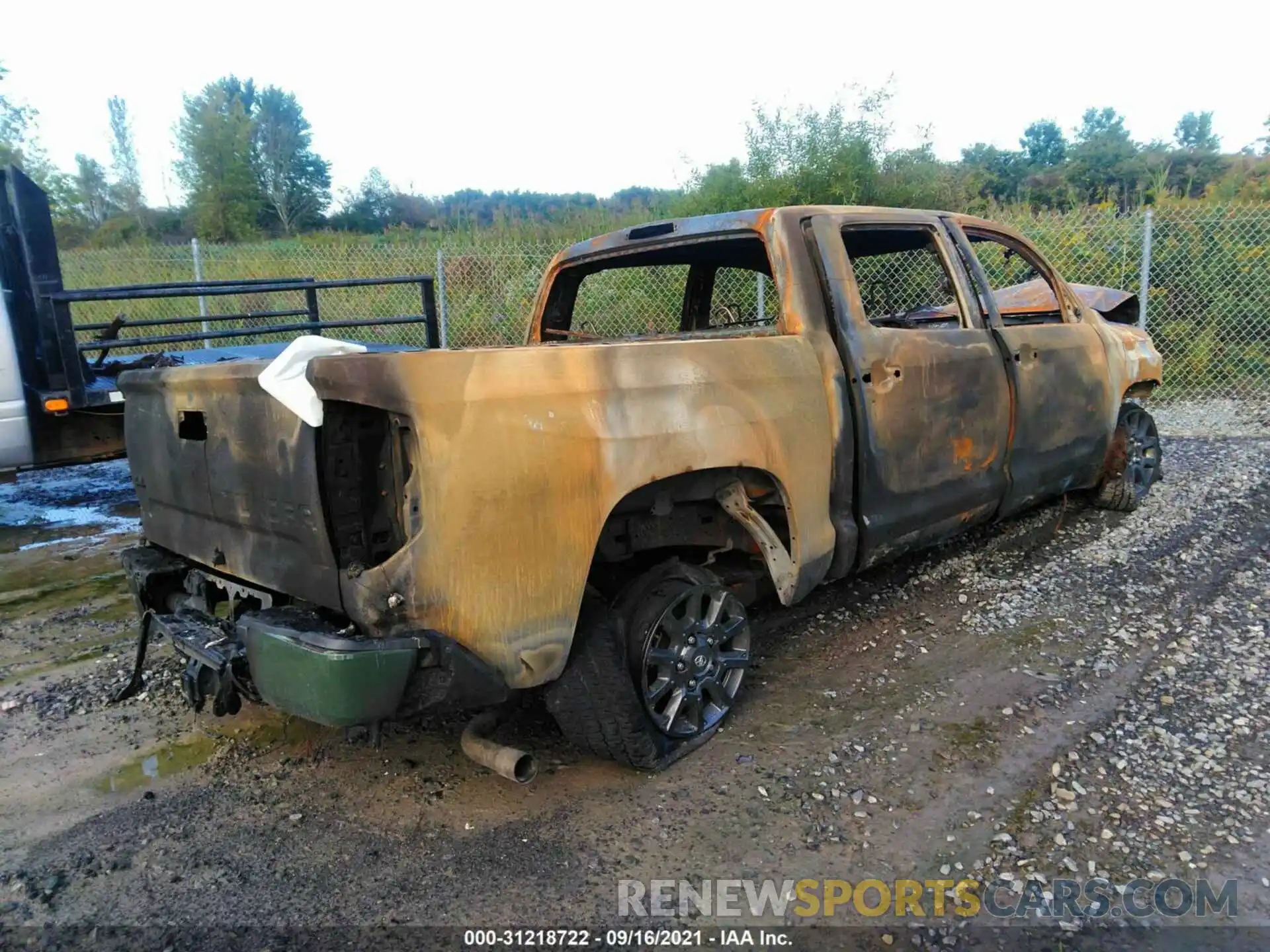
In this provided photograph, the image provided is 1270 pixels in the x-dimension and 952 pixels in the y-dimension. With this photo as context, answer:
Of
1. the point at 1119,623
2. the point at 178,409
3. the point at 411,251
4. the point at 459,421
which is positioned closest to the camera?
the point at 459,421

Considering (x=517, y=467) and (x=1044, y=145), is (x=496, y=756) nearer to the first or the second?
(x=517, y=467)

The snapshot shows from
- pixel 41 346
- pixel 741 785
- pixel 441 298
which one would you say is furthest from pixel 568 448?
pixel 441 298

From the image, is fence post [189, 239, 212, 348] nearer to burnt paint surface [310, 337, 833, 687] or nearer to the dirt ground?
the dirt ground

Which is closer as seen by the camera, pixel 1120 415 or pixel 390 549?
pixel 390 549

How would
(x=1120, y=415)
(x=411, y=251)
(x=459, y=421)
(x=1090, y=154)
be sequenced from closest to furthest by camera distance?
1. (x=459, y=421)
2. (x=1120, y=415)
3. (x=411, y=251)
4. (x=1090, y=154)

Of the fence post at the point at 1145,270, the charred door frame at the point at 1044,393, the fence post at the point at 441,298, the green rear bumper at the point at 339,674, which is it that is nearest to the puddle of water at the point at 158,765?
the green rear bumper at the point at 339,674

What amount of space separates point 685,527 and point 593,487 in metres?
0.74

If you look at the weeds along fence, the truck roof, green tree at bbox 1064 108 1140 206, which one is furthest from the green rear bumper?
green tree at bbox 1064 108 1140 206

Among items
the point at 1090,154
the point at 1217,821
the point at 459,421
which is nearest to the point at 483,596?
the point at 459,421

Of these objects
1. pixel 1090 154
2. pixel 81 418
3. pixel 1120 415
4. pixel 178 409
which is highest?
pixel 1090 154

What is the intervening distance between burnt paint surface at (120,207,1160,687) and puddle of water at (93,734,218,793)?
2.37ft

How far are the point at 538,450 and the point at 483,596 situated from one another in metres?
0.43

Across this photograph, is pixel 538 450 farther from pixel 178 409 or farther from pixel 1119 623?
pixel 1119 623

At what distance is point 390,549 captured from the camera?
8.18ft
